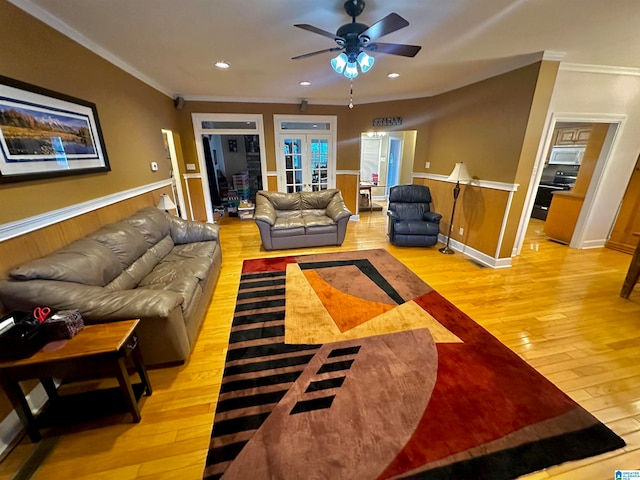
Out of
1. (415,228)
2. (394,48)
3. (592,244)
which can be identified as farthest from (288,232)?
(592,244)

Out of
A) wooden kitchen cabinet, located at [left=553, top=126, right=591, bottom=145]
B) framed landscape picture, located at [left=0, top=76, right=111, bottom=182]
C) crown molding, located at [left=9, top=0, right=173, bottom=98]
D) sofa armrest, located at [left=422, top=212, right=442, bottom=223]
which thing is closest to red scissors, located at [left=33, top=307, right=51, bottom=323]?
framed landscape picture, located at [left=0, top=76, right=111, bottom=182]

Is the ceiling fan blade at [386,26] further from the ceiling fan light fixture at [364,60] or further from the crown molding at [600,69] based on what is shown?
the crown molding at [600,69]

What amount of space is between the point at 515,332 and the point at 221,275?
3.34m

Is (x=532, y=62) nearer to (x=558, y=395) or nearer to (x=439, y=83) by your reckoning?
(x=439, y=83)

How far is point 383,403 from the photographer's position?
1.67 metres

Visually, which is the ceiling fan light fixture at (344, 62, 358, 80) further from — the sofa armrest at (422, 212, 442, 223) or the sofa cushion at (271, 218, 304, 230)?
the sofa armrest at (422, 212, 442, 223)

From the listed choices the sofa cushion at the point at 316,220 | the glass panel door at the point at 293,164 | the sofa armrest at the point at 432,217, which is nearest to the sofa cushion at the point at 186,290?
the sofa cushion at the point at 316,220

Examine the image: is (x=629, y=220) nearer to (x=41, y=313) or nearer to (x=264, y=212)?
(x=264, y=212)

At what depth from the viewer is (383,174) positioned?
852 cm

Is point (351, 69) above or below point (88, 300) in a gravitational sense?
above

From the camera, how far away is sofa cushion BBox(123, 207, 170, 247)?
111 inches

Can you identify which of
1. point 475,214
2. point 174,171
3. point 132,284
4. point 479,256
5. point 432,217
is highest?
point 174,171

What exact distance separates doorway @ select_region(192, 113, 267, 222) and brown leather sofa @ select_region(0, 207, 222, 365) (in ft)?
10.6

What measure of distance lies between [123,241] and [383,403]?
260 centimetres
